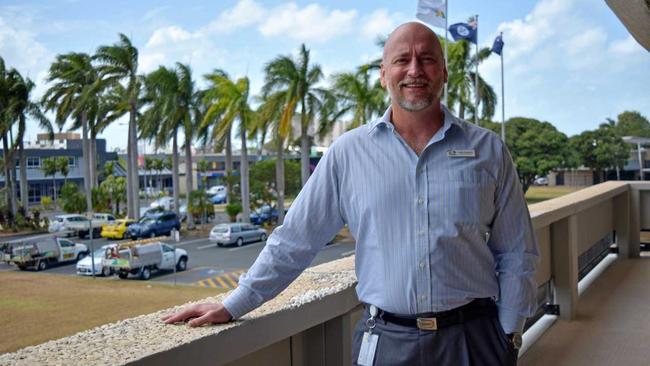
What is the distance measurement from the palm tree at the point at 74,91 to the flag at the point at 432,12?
70.8 feet

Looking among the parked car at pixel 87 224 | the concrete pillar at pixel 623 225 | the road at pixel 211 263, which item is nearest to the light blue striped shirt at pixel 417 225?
the concrete pillar at pixel 623 225

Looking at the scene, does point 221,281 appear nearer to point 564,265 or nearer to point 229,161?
point 229,161

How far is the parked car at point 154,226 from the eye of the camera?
110 ft

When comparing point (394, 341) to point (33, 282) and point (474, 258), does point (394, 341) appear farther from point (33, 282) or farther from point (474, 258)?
point (33, 282)

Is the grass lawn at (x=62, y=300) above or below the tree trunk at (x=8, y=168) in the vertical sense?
below

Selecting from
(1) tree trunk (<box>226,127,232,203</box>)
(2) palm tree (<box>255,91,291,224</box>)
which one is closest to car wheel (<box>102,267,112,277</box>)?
(2) palm tree (<box>255,91,291,224</box>)

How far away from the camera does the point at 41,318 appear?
74.7 ft

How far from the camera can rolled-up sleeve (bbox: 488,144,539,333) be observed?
51.5 inches

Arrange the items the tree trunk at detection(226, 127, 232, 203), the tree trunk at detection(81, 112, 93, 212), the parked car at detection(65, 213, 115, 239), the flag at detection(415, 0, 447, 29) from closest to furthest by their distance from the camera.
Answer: the flag at detection(415, 0, 447, 29) → the parked car at detection(65, 213, 115, 239) → the tree trunk at detection(81, 112, 93, 212) → the tree trunk at detection(226, 127, 232, 203)

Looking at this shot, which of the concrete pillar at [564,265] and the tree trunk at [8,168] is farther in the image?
the tree trunk at [8,168]

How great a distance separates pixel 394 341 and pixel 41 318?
78.4 feet

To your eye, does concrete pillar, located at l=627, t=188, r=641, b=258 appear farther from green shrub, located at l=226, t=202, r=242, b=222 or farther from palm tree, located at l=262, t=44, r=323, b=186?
green shrub, located at l=226, t=202, r=242, b=222

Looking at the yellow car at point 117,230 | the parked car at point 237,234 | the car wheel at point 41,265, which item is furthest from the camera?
the yellow car at point 117,230

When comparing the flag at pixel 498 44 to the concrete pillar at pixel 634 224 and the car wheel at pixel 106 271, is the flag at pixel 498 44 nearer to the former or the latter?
the car wheel at pixel 106 271
